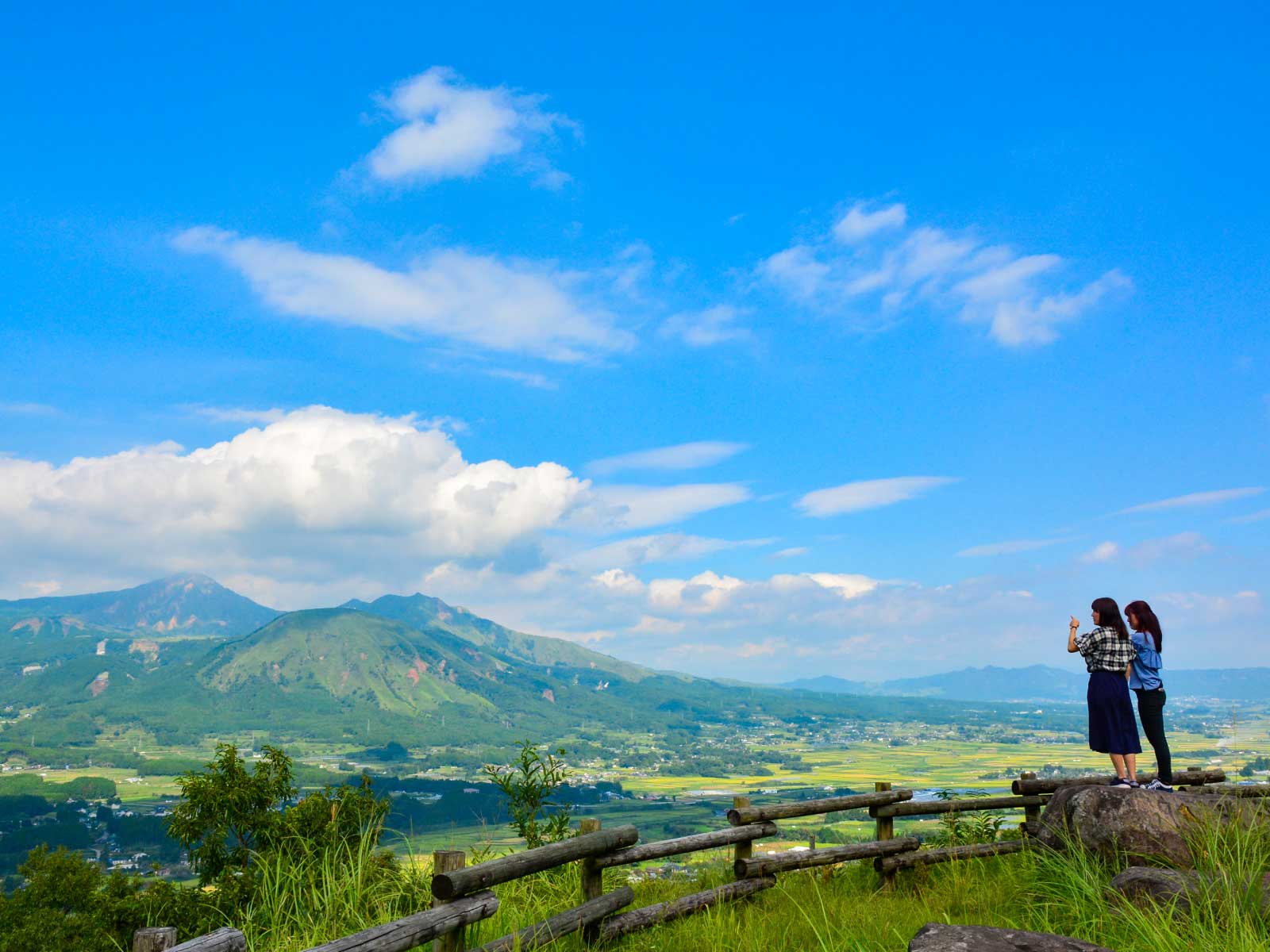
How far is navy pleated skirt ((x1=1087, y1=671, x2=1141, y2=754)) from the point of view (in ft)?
36.1

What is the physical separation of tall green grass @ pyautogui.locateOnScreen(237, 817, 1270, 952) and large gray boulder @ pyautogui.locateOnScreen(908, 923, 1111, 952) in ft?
1.82

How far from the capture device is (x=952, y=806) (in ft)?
39.4

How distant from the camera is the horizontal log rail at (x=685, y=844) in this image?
7750 millimetres

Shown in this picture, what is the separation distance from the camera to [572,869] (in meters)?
8.23

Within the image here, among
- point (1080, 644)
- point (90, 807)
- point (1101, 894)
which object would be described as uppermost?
point (1080, 644)

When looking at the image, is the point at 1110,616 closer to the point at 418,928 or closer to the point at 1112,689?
the point at 1112,689

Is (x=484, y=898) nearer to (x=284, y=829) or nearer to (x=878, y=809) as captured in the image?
(x=878, y=809)

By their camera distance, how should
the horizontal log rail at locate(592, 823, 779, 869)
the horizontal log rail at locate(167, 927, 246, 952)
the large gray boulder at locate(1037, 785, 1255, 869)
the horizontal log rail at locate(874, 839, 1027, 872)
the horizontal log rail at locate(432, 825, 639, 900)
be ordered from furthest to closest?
the horizontal log rail at locate(874, 839, 1027, 872) → the large gray boulder at locate(1037, 785, 1255, 869) → the horizontal log rail at locate(592, 823, 779, 869) → the horizontal log rail at locate(432, 825, 639, 900) → the horizontal log rail at locate(167, 927, 246, 952)

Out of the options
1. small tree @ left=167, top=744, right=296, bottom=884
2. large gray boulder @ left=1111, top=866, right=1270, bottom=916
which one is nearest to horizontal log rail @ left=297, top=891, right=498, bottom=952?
large gray boulder @ left=1111, top=866, right=1270, bottom=916

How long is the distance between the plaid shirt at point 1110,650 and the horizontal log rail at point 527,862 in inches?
271

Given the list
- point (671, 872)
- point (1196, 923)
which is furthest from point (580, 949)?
point (1196, 923)

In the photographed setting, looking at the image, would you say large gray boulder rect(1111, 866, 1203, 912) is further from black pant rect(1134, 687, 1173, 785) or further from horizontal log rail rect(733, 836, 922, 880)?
black pant rect(1134, 687, 1173, 785)

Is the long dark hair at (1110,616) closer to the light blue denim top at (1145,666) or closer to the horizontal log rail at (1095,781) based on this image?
the light blue denim top at (1145,666)

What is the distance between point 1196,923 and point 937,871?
18.5 ft
